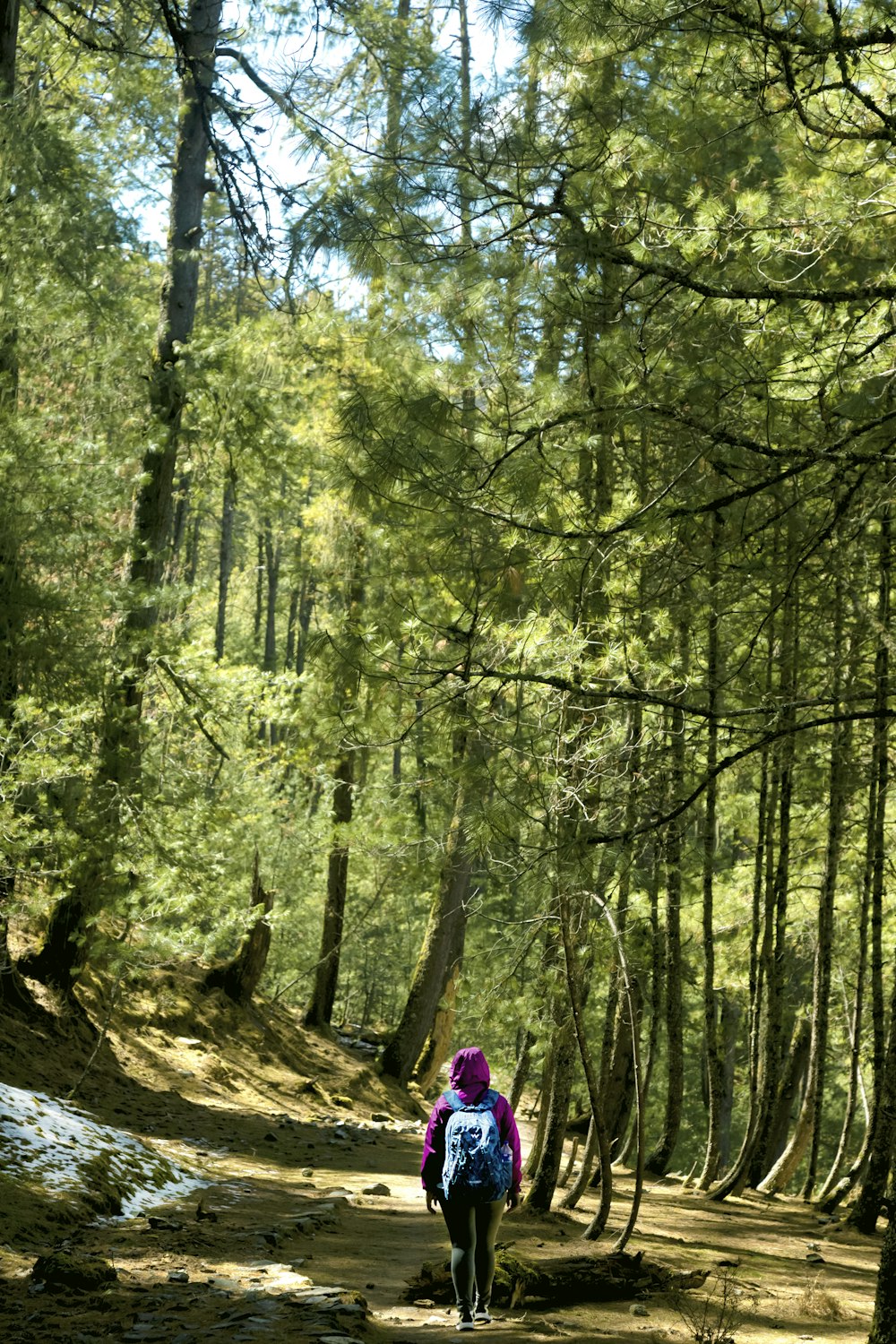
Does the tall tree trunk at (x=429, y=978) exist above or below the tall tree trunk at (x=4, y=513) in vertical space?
below

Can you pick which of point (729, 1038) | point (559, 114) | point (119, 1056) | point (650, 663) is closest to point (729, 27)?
point (559, 114)

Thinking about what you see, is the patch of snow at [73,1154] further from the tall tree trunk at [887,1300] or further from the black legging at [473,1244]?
the tall tree trunk at [887,1300]

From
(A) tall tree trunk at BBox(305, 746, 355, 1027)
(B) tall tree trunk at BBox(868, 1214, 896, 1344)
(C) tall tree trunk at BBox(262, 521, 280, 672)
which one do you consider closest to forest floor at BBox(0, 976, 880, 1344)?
(B) tall tree trunk at BBox(868, 1214, 896, 1344)

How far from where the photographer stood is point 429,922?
16.6m

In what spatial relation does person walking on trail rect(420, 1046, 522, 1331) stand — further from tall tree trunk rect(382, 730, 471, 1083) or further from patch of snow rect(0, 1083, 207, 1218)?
tall tree trunk rect(382, 730, 471, 1083)

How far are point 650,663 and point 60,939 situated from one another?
7.45m

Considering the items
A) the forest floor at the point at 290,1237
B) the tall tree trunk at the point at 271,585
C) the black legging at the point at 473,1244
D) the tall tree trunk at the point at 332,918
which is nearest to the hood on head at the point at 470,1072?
the black legging at the point at 473,1244

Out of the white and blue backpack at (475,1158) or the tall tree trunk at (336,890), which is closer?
the white and blue backpack at (475,1158)

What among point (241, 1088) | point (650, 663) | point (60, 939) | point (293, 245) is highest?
point (293, 245)

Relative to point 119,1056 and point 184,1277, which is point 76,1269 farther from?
point 119,1056

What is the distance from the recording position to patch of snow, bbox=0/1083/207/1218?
6723 millimetres

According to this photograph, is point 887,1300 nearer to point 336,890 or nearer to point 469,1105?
point 469,1105

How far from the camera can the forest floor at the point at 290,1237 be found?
4898 mm

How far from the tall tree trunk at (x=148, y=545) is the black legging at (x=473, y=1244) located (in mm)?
4313
